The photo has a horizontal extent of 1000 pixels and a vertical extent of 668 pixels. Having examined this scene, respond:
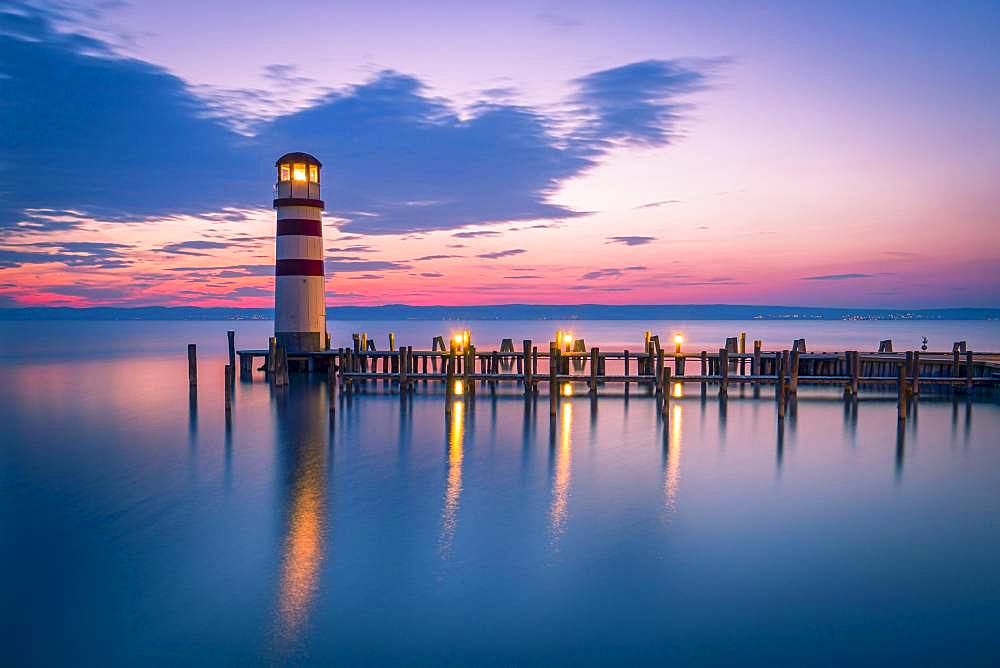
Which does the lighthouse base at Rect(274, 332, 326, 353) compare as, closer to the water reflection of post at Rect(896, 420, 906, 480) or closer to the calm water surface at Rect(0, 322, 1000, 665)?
the calm water surface at Rect(0, 322, 1000, 665)

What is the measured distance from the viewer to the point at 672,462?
A: 15.9 meters

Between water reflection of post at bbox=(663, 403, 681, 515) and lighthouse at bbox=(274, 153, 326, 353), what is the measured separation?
14372mm

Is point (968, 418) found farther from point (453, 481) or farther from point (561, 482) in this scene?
point (453, 481)

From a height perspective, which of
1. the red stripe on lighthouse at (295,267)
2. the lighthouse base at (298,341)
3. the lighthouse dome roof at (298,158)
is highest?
the lighthouse dome roof at (298,158)

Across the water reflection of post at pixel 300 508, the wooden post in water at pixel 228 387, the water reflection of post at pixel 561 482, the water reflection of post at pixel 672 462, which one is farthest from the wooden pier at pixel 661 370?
the wooden post in water at pixel 228 387

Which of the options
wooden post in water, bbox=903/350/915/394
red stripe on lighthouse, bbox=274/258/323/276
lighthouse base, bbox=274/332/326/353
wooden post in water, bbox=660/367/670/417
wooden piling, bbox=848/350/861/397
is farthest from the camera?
lighthouse base, bbox=274/332/326/353

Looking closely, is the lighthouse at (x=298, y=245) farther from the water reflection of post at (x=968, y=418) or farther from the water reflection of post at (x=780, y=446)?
the water reflection of post at (x=968, y=418)

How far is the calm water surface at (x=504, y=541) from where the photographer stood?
25.7 feet

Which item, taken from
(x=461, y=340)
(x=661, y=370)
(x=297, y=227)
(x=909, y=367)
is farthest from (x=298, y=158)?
(x=909, y=367)

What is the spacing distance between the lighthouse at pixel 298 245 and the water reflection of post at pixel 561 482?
1221cm

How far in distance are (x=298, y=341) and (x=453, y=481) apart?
16.5m

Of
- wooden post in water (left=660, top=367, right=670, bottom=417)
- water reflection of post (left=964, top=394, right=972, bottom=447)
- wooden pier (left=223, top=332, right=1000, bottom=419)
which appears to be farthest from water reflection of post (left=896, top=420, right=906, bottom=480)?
wooden post in water (left=660, top=367, right=670, bottom=417)

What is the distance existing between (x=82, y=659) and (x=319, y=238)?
2279 centimetres

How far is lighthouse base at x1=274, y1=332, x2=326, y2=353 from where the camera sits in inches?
1145
